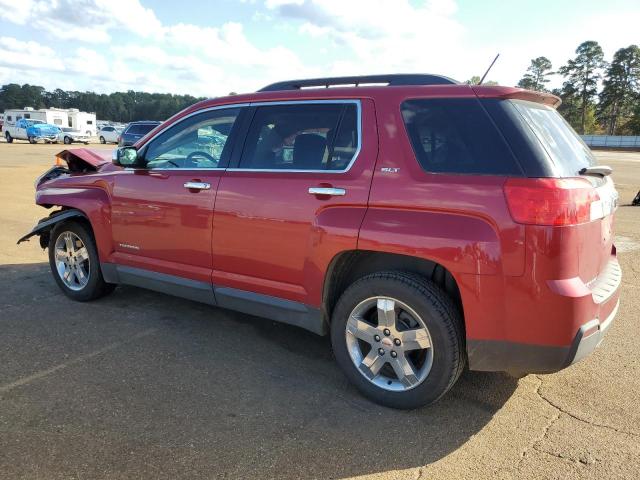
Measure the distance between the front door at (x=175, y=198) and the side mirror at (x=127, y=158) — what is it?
0.25ft

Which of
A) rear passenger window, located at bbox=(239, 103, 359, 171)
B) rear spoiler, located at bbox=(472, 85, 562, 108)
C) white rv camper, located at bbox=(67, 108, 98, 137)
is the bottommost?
rear passenger window, located at bbox=(239, 103, 359, 171)

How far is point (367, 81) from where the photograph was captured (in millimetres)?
3688

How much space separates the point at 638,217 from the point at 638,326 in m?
7.57

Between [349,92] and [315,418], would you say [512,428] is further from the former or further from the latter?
[349,92]

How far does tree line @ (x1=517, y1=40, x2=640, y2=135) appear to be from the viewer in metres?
89.4

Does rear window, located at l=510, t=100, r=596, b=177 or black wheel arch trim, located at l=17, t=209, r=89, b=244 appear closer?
rear window, located at l=510, t=100, r=596, b=177

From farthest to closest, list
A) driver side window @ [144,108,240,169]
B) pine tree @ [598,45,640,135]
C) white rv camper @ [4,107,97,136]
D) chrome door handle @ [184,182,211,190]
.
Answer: pine tree @ [598,45,640,135]
white rv camper @ [4,107,97,136]
driver side window @ [144,108,240,169]
chrome door handle @ [184,182,211,190]

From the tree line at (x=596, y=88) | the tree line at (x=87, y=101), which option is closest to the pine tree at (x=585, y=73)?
the tree line at (x=596, y=88)

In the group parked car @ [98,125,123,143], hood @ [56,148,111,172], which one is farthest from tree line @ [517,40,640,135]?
hood @ [56,148,111,172]

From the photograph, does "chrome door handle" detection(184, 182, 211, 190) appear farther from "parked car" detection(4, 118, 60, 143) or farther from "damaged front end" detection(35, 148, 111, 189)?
"parked car" detection(4, 118, 60, 143)

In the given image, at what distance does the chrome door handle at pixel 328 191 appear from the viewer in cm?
339

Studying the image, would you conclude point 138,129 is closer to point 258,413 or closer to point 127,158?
point 127,158

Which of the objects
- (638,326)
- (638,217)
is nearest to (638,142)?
(638,217)

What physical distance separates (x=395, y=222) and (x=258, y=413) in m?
1.42
